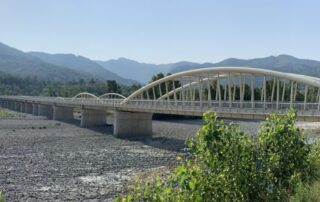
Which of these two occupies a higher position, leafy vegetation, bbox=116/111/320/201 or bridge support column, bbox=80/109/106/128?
leafy vegetation, bbox=116/111/320/201

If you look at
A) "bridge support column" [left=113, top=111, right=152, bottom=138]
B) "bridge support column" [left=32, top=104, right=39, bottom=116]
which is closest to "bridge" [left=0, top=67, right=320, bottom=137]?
"bridge support column" [left=113, top=111, right=152, bottom=138]

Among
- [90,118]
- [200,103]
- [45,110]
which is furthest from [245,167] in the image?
[45,110]

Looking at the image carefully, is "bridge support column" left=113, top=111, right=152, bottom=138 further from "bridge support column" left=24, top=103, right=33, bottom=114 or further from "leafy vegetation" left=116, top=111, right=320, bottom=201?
"bridge support column" left=24, top=103, right=33, bottom=114

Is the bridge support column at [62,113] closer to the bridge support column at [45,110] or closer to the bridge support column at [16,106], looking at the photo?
the bridge support column at [45,110]

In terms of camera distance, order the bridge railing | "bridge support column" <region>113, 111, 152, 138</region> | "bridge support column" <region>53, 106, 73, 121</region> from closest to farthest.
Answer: the bridge railing < "bridge support column" <region>113, 111, 152, 138</region> < "bridge support column" <region>53, 106, 73, 121</region>

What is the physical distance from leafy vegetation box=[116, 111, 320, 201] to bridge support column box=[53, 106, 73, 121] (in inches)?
3400

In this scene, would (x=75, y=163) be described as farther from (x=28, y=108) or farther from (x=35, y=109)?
(x=28, y=108)

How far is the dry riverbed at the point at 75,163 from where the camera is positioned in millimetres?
24734

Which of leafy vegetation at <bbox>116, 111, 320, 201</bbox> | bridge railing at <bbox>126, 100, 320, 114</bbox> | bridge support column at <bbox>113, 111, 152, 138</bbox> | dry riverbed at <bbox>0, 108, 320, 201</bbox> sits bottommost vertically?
dry riverbed at <bbox>0, 108, 320, 201</bbox>

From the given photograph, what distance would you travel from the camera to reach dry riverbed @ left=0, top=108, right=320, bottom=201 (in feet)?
81.1

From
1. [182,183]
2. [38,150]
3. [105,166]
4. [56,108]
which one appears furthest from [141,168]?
[56,108]

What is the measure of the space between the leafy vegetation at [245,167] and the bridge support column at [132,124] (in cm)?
4870

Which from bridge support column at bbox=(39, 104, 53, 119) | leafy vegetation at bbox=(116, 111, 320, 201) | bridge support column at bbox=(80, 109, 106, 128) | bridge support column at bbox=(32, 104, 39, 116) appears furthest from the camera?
bridge support column at bbox=(32, 104, 39, 116)

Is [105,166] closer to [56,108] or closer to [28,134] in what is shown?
[28,134]
